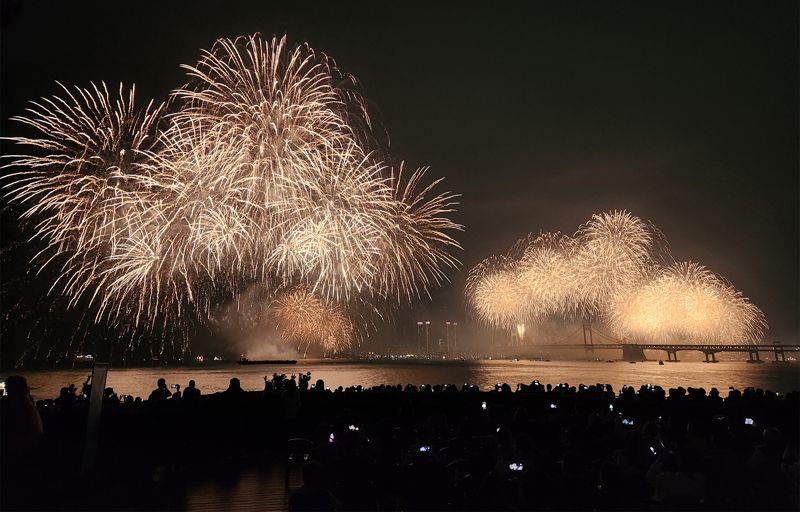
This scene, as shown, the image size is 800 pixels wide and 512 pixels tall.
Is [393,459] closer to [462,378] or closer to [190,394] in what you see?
[190,394]

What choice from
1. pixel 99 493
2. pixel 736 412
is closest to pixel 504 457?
pixel 99 493

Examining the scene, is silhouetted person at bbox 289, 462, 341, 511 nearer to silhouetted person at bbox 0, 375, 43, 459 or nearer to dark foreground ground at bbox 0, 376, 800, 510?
dark foreground ground at bbox 0, 376, 800, 510

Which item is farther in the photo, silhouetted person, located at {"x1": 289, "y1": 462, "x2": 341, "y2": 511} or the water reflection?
the water reflection

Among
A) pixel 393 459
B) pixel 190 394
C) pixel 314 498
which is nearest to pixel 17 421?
pixel 314 498

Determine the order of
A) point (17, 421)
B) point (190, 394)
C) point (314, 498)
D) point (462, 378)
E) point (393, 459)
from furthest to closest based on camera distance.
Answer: point (462, 378)
point (190, 394)
point (393, 459)
point (17, 421)
point (314, 498)

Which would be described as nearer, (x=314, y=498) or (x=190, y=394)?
(x=314, y=498)

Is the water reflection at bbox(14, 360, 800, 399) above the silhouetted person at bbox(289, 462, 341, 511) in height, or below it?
below

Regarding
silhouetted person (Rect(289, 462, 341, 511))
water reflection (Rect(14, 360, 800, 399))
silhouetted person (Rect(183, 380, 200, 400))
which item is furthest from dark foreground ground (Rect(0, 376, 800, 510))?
water reflection (Rect(14, 360, 800, 399))

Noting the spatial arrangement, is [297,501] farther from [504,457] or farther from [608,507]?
[608,507]

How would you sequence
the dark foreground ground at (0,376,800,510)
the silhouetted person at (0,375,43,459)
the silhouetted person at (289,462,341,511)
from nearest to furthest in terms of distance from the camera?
1. the silhouetted person at (289,462,341,511)
2. the dark foreground ground at (0,376,800,510)
3. the silhouetted person at (0,375,43,459)
